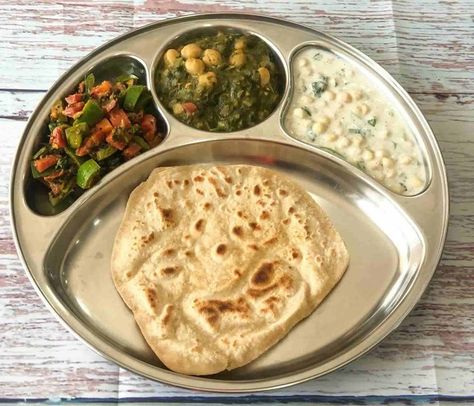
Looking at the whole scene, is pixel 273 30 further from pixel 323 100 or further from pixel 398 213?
pixel 398 213

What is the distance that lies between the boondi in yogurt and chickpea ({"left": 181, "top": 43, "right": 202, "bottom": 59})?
488 mm

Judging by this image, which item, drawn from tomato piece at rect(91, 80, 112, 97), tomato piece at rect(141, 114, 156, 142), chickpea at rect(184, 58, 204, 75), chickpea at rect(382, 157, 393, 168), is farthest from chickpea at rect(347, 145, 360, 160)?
tomato piece at rect(91, 80, 112, 97)

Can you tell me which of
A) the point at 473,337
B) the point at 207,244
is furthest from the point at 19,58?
the point at 473,337

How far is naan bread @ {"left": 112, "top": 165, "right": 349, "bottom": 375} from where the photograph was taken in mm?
2469

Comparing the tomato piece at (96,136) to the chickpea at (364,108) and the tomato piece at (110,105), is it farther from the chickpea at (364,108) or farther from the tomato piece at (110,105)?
the chickpea at (364,108)

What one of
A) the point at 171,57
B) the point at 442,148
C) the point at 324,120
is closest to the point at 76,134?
the point at 171,57

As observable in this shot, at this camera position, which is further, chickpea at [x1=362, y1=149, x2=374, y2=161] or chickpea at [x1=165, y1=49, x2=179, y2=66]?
chickpea at [x1=165, y1=49, x2=179, y2=66]

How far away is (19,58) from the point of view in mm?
3279

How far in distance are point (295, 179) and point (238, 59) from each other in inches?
25.3

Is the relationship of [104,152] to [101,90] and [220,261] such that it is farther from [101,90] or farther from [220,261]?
[220,261]

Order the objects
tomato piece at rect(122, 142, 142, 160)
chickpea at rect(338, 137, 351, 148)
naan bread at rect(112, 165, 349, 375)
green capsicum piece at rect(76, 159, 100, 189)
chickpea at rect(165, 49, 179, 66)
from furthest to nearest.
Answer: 1. chickpea at rect(165, 49, 179, 66)
2. chickpea at rect(338, 137, 351, 148)
3. tomato piece at rect(122, 142, 142, 160)
4. green capsicum piece at rect(76, 159, 100, 189)
5. naan bread at rect(112, 165, 349, 375)

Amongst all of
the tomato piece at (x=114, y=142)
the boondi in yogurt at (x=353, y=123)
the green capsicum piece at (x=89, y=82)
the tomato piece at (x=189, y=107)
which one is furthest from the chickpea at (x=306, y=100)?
the green capsicum piece at (x=89, y=82)

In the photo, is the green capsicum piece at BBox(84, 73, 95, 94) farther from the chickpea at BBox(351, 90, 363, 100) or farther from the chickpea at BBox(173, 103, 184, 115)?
the chickpea at BBox(351, 90, 363, 100)

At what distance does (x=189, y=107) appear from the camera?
2902 millimetres
